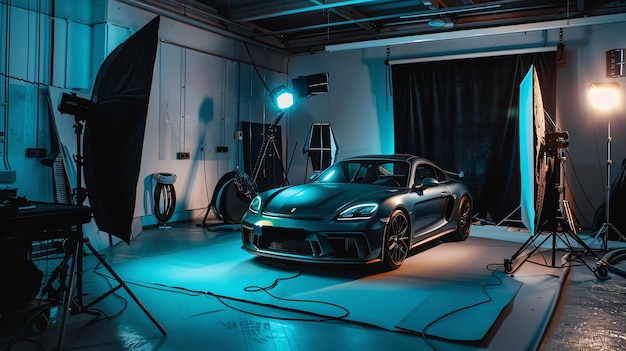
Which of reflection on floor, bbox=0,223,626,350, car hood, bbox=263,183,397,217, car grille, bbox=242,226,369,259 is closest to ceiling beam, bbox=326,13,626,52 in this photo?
reflection on floor, bbox=0,223,626,350

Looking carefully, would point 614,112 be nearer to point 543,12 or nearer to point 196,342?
point 543,12

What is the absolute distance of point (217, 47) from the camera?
28.6ft

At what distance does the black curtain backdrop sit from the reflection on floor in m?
3.09

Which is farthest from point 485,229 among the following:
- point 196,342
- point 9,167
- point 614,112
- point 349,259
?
point 9,167

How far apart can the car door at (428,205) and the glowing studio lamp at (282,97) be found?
388 centimetres

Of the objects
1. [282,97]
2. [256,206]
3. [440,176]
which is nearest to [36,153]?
[256,206]

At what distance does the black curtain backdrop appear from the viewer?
8.13m

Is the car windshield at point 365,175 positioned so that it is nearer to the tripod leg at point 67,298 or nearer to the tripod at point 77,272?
the tripod at point 77,272

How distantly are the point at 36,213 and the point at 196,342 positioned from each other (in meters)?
1.12

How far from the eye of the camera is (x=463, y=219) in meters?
6.25

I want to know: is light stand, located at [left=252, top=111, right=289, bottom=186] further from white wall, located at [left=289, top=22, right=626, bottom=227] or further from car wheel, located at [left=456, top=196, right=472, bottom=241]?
car wheel, located at [left=456, top=196, right=472, bottom=241]

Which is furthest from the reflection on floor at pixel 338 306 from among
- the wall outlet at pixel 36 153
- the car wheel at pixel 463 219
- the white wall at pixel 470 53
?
the white wall at pixel 470 53

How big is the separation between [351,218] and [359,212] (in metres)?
0.10

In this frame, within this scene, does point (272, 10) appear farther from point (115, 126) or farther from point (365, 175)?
point (115, 126)
